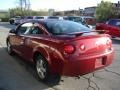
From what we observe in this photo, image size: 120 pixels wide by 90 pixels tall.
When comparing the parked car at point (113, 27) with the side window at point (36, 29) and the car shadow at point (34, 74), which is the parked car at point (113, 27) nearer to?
the car shadow at point (34, 74)

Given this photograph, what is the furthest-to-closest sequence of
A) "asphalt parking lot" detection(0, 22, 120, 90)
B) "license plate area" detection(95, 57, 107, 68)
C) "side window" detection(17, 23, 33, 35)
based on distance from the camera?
"side window" detection(17, 23, 33, 35)
"asphalt parking lot" detection(0, 22, 120, 90)
"license plate area" detection(95, 57, 107, 68)

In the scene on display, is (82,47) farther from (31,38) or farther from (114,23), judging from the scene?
(114,23)

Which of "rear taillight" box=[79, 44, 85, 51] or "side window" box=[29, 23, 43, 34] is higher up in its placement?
"side window" box=[29, 23, 43, 34]

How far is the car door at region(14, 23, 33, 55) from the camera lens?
7.04 metres

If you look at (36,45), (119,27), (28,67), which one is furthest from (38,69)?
(119,27)

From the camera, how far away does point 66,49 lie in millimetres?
4953

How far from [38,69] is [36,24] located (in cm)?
124

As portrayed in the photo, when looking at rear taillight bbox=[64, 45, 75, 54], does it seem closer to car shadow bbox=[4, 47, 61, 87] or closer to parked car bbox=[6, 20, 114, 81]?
parked car bbox=[6, 20, 114, 81]

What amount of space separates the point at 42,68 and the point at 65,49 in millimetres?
1105

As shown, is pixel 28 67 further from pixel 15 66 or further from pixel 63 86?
pixel 63 86

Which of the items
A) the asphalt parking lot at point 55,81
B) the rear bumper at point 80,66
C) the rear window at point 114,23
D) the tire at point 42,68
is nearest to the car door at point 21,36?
the asphalt parking lot at point 55,81

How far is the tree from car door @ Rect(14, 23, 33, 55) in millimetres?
32041

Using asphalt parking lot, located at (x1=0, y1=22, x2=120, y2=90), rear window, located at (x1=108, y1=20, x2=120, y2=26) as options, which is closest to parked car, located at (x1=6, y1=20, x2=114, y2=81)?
asphalt parking lot, located at (x1=0, y1=22, x2=120, y2=90)

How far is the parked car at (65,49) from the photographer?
16.3ft
